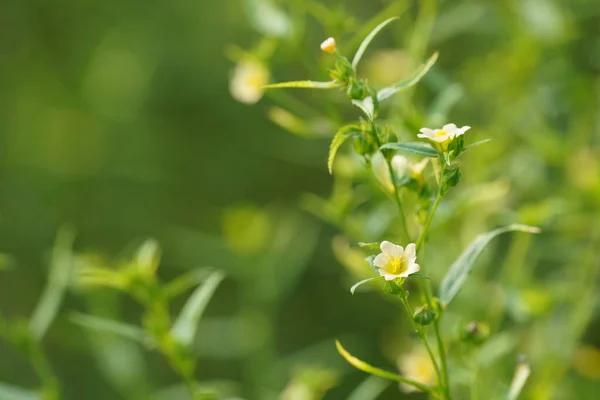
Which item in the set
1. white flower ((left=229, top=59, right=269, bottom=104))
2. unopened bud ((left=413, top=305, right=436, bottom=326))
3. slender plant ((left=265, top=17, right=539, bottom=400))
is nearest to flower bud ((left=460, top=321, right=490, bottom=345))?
slender plant ((left=265, top=17, right=539, bottom=400))

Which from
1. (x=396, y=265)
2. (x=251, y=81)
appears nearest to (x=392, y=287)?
(x=396, y=265)

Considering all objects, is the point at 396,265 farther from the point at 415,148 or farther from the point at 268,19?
the point at 268,19

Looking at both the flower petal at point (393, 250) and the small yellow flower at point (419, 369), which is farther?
the small yellow flower at point (419, 369)

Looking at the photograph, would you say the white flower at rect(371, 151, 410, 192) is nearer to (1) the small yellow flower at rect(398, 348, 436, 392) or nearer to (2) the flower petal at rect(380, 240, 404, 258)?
(2) the flower petal at rect(380, 240, 404, 258)

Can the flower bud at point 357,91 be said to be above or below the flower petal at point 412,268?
above

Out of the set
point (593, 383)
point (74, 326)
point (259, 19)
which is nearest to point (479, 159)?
point (259, 19)

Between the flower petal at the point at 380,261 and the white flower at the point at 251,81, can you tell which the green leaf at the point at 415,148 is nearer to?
the flower petal at the point at 380,261

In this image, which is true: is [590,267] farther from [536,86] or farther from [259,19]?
[259,19]

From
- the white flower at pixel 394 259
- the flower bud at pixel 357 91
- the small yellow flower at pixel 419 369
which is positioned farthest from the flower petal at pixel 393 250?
the small yellow flower at pixel 419 369
